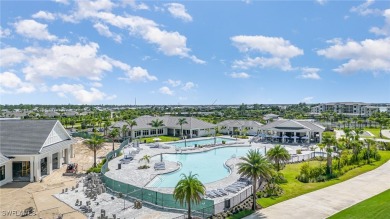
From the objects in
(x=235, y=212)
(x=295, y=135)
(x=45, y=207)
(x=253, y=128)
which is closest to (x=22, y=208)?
(x=45, y=207)

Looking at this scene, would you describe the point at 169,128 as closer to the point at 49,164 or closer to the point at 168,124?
the point at 168,124

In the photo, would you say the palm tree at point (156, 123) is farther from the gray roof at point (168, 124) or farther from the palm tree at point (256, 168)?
the palm tree at point (256, 168)

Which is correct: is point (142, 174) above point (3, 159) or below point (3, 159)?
below

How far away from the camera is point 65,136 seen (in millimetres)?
41781

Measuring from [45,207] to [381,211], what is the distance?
87.0 ft

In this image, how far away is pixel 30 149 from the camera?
33.0 metres

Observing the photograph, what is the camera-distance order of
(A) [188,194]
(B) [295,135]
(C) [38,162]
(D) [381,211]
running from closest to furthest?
(A) [188,194], (D) [381,211], (C) [38,162], (B) [295,135]

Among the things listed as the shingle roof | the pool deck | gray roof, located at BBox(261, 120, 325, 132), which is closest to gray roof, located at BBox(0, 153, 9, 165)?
the shingle roof

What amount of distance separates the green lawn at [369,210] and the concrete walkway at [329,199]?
1.76 feet

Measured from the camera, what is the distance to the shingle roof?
32.9 meters

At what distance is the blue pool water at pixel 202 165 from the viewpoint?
112ft

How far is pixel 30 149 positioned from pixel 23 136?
11.0ft

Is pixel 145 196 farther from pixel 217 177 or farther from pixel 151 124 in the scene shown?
pixel 151 124

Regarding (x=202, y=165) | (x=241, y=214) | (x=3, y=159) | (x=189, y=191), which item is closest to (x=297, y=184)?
(x=241, y=214)
